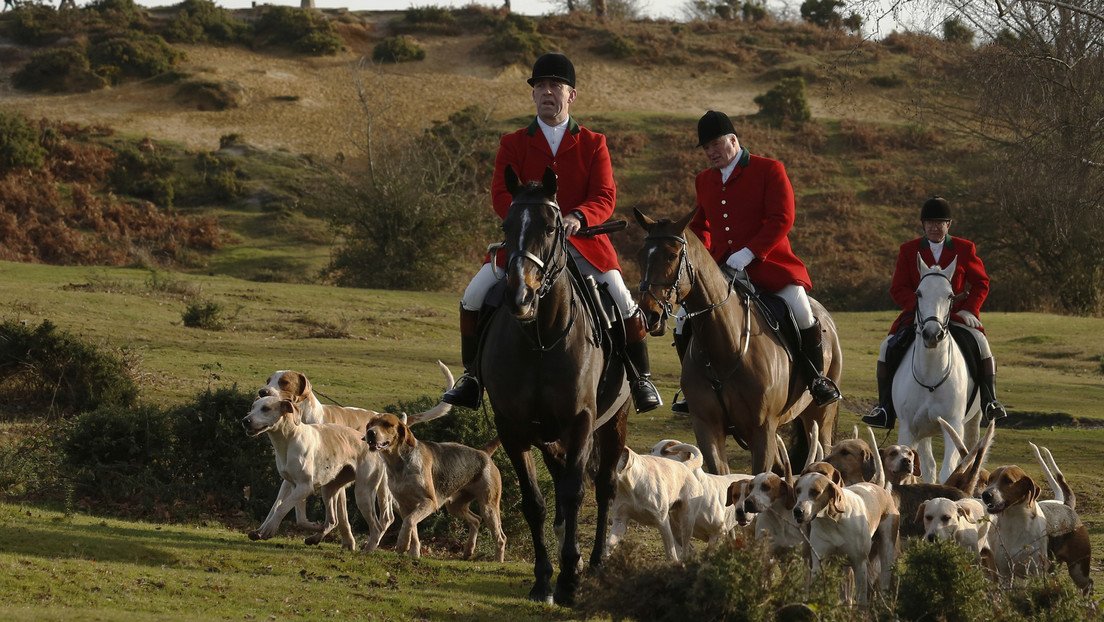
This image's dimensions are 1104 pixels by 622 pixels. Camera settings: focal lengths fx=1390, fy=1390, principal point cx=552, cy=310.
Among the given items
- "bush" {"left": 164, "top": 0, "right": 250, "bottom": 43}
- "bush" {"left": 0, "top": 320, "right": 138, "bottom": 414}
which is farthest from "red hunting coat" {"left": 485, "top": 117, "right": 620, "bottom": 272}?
"bush" {"left": 164, "top": 0, "right": 250, "bottom": 43}

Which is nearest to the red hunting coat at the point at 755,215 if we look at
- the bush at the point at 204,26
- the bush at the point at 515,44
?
the bush at the point at 515,44

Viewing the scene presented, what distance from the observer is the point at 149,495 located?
11.9 meters

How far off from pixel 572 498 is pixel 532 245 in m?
1.66

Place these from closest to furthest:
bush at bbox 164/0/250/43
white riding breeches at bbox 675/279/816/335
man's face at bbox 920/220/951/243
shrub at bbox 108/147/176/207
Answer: white riding breeches at bbox 675/279/816/335
man's face at bbox 920/220/951/243
shrub at bbox 108/147/176/207
bush at bbox 164/0/250/43

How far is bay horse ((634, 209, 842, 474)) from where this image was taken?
8.88 meters

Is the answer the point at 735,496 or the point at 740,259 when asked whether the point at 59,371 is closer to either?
the point at 740,259

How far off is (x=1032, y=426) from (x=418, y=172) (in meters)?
22.1

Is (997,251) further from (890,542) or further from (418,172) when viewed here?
(890,542)

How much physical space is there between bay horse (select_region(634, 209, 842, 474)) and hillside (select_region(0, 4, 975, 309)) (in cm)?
2917

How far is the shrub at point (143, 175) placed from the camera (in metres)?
50.3

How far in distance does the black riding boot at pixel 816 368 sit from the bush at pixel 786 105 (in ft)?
176

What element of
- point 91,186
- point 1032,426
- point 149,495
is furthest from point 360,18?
point 149,495

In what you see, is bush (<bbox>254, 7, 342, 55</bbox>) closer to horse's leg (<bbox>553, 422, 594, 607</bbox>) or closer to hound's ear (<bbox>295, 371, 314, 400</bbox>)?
hound's ear (<bbox>295, 371, 314, 400</bbox>)

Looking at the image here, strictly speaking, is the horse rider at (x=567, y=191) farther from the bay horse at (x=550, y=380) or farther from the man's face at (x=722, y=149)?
the man's face at (x=722, y=149)
